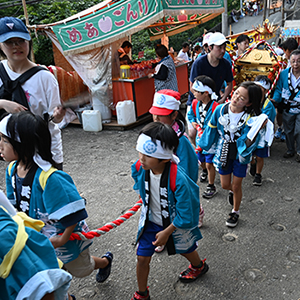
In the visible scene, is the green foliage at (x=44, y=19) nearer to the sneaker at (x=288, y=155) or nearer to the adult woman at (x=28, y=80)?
the adult woman at (x=28, y=80)

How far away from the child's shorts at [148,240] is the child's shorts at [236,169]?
54.3 inches

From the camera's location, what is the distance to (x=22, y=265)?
127 cm

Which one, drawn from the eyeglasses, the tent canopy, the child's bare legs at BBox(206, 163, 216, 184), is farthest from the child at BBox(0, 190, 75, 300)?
the tent canopy

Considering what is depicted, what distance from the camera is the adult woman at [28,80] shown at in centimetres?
249

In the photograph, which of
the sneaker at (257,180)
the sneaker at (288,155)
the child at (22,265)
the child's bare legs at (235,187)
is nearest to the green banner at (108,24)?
the sneaker at (288,155)

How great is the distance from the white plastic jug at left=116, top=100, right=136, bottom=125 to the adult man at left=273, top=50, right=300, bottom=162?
3136mm

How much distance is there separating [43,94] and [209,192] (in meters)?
2.45

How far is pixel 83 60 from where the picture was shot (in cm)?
695

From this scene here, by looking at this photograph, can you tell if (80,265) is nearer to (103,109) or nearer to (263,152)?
(263,152)

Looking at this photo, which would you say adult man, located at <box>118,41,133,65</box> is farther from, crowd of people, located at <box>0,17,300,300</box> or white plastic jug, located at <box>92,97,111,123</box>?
crowd of people, located at <box>0,17,300,300</box>

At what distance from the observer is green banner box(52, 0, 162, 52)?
613 cm

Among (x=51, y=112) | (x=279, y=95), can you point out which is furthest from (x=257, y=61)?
(x=51, y=112)

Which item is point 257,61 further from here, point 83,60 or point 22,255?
point 22,255

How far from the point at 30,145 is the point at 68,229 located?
591 millimetres
